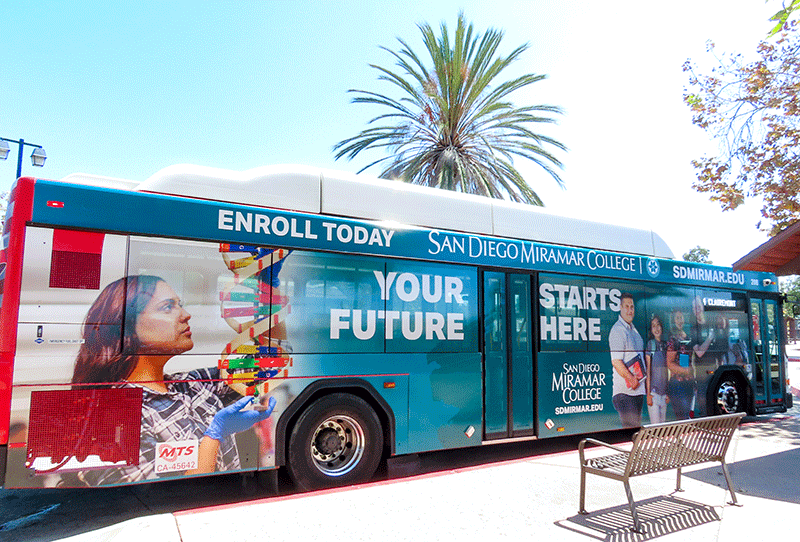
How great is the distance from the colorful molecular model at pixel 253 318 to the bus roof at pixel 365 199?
755 millimetres

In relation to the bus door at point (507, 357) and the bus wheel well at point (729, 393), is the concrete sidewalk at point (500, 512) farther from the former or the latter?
the bus wheel well at point (729, 393)

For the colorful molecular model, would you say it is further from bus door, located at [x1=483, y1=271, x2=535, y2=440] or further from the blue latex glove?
bus door, located at [x1=483, y1=271, x2=535, y2=440]

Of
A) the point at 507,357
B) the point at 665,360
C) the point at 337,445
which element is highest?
the point at 507,357

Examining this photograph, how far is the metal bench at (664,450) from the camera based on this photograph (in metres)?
5.03

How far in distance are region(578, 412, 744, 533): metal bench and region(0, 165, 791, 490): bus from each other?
2185 millimetres

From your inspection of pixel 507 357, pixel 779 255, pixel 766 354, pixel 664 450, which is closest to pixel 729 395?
pixel 766 354

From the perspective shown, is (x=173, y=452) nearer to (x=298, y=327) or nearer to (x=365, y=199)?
(x=298, y=327)

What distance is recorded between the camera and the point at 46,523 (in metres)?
5.07

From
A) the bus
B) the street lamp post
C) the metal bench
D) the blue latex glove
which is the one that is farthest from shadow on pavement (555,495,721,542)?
the street lamp post

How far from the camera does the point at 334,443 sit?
6383 millimetres

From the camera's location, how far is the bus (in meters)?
4.95

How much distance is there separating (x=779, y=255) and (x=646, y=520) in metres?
5.90

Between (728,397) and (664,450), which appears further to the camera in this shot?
(728,397)

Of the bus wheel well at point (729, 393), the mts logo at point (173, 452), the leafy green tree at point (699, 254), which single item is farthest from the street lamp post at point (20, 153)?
the leafy green tree at point (699, 254)
